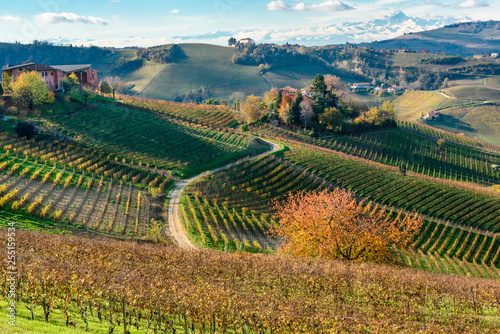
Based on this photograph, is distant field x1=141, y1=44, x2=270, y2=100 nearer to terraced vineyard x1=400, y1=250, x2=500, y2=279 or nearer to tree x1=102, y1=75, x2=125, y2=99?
tree x1=102, y1=75, x2=125, y2=99

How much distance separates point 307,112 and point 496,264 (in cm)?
4880

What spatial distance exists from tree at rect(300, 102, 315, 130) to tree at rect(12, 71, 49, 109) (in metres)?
50.6

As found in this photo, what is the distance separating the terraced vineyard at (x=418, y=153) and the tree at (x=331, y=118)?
3.95 m

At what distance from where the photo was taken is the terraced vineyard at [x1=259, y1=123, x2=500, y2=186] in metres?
72.9

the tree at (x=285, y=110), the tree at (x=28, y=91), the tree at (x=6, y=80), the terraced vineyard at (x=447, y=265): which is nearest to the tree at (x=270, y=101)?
the tree at (x=285, y=110)

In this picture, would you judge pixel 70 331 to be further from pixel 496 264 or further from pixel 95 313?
pixel 496 264

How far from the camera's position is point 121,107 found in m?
72.2

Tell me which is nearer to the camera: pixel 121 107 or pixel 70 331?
pixel 70 331

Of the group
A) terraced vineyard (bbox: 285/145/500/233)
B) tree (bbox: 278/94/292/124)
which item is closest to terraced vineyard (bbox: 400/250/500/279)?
terraced vineyard (bbox: 285/145/500/233)

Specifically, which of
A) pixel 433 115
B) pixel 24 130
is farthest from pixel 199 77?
pixel 24 130

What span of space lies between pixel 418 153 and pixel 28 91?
252 feet

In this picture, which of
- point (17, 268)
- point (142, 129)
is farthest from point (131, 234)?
point (142, 129)

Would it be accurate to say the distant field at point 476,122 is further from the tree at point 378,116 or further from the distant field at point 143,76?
the distant field at point 143,76

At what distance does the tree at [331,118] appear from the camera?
81.8 metres
